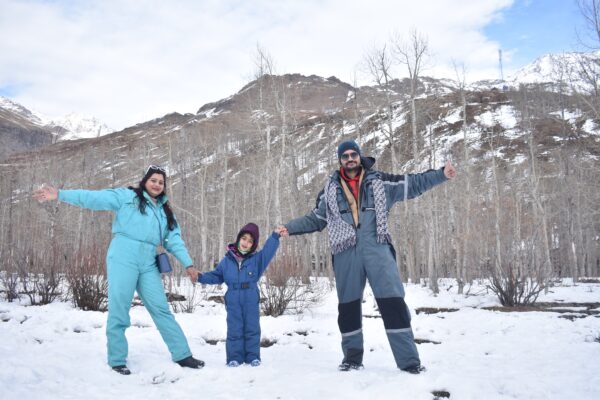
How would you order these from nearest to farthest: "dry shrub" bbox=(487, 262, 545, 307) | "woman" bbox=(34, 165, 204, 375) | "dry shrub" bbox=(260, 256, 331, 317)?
"woman" bbox=(34, 165, 204, 375) → "dry shrub" bbox=(260, 256, 331, 317) → "dry shrub" bbox=(487, 262, 545, 307)

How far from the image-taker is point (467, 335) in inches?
243

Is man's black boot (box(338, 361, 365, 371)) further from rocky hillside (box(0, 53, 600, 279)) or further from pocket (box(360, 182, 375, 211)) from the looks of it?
rocky hillside (box(0, 53, 600, 279))

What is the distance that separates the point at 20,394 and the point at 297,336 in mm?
3735

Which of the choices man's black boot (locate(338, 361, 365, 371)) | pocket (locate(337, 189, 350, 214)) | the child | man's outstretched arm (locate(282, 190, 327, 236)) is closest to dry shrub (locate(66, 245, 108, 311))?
the child

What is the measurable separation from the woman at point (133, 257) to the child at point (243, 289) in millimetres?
346

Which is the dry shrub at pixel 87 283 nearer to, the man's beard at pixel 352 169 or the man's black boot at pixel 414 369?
the man's beard at pixel 352 169

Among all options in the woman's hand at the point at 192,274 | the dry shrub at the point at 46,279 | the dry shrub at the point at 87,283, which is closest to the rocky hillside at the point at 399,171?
the dry shrub at the point at 46,279

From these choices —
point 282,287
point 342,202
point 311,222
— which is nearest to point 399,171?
point 282,287

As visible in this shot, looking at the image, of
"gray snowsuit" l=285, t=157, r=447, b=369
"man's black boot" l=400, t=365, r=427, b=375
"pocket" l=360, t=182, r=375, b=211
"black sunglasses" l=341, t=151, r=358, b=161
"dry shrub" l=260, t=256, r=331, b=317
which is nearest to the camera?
"man's black boot" l=400, t=365, r=427, b=375

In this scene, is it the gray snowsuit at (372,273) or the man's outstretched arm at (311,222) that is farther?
the man's outstretched arm at (311,222)

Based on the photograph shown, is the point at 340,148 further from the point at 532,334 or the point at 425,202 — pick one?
the point at 425,202

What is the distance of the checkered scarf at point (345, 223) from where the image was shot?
11.5ft

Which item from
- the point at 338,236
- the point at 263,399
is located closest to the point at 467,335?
the point at 338,236

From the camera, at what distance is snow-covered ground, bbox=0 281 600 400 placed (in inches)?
113
